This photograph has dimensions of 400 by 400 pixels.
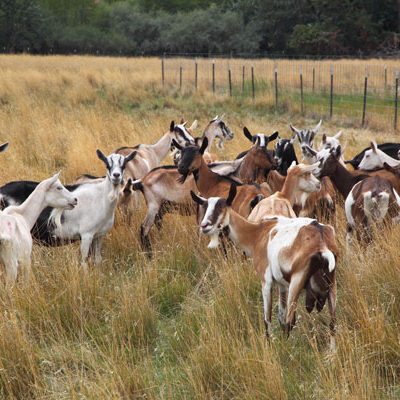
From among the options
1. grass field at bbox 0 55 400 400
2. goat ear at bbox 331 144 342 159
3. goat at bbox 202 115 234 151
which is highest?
goat ear at bbox 331 144 342 159

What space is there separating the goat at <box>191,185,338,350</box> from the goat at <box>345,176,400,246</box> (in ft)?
4.54

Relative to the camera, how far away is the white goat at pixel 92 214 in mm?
7258

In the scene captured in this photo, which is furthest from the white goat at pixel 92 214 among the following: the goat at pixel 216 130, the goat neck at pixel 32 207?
the goat at pixel 216 130

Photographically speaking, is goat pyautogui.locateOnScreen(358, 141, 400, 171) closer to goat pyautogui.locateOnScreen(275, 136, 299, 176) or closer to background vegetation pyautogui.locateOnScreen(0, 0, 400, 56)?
goat pyautogui.locateOnScreen(275, 136, 299, 176)

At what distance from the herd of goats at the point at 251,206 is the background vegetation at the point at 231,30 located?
33.9 meters

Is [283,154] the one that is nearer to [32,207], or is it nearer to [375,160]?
[375,160]

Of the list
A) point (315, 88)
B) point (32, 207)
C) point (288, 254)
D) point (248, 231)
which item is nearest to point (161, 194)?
point (32, 207)

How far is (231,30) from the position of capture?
51156mm

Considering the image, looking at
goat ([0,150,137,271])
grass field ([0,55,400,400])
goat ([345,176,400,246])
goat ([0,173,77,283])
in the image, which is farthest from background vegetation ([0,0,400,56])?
goat ([345,176,400,246])

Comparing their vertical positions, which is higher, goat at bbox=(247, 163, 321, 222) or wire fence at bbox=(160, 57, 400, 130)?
goat at bbox=(247, 163, 321, 222)

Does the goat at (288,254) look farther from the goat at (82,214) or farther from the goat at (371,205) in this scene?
the goat at (82,214)

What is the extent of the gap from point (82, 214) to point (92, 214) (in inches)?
5.0

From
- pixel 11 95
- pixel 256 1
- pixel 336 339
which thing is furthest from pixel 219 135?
pixel 256 1

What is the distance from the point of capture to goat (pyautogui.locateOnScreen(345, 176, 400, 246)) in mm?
6543
